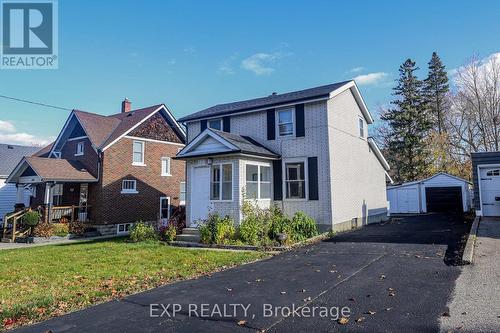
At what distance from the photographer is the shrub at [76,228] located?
61.4ft

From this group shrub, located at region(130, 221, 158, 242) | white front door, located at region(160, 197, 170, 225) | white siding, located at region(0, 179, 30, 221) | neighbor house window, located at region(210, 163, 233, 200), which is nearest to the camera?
neighbor house window, located at region(210, 163, 233, 200)

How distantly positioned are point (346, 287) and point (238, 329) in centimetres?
270

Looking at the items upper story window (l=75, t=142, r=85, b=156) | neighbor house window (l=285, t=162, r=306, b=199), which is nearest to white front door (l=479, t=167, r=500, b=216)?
neighbor house window (l=285, t=162, r=306, b=199)

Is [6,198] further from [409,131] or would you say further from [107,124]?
[409,131]

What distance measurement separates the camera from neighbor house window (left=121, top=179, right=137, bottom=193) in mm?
21311

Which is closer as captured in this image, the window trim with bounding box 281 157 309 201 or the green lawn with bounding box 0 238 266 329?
the green lawn with bounding box 0 238 266 329

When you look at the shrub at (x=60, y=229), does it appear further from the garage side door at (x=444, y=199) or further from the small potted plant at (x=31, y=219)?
the garage side door at (x=444, y=199)

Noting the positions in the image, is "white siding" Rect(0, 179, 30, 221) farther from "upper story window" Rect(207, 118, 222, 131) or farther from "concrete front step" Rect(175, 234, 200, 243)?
"concrete front step" Rect(175, 234, 200, 243)

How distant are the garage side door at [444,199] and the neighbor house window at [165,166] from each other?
19.9 metres

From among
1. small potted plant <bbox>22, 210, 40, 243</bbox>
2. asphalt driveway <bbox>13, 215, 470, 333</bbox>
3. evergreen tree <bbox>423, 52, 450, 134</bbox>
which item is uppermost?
evergreen tree <bbox>423, 52, 450, 134</bbox>

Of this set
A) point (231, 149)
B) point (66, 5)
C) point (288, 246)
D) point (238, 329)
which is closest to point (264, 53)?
point (231, 149)

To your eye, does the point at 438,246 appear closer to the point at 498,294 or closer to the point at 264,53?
the point at 498,294

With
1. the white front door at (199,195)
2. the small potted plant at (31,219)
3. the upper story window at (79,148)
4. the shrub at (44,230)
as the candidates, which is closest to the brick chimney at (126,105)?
the upper story window at (79,148)

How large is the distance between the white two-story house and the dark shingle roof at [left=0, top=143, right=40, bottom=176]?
2025 centimetres
